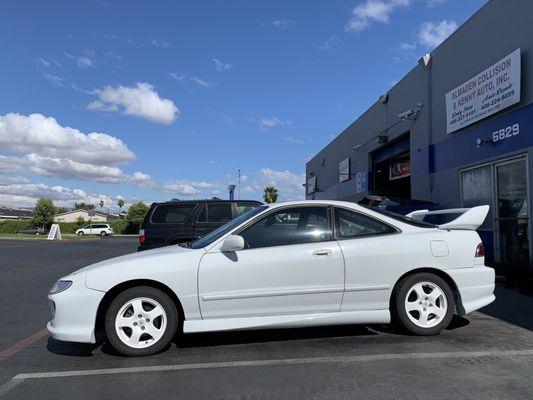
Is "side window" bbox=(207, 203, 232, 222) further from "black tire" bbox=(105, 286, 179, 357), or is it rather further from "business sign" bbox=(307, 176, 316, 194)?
"business sign" bbox=(307, 176, 316, 194)

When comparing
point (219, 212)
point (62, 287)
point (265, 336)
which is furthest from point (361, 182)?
point (62, 287)

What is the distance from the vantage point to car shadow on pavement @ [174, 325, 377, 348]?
582 cm

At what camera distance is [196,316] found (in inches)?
211

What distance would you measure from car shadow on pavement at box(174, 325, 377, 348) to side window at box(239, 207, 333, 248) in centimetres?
114

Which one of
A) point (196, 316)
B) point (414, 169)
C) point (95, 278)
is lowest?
point (196, 316)

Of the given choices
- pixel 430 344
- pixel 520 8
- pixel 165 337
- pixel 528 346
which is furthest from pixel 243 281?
pixel 520 8

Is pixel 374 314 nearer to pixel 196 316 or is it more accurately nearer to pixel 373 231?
pixel 373 231

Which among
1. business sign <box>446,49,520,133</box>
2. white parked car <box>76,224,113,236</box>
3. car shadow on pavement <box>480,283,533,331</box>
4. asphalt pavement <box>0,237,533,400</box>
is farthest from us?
white parked car <box>76,224,113,236</box>

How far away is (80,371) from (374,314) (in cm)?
306

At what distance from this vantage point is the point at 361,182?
917 inches

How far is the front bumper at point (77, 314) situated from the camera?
5.20 meters

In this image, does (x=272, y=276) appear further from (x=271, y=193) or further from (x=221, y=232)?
(x=271, y=193)

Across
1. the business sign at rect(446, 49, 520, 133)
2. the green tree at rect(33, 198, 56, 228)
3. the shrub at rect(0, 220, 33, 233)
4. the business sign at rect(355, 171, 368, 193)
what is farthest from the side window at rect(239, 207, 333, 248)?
the green tree at rect(33, 198, 56, 228)

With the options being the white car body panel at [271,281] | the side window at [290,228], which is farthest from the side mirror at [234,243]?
the side window at [290,228]
